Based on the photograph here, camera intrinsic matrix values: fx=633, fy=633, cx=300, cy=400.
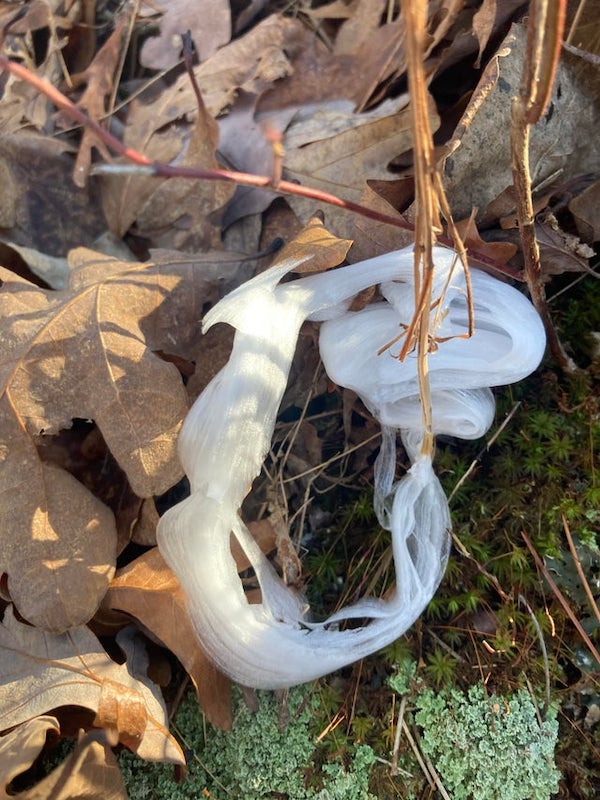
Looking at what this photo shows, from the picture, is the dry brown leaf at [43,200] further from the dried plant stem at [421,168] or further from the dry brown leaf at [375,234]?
the dried plant stem at [421,168]

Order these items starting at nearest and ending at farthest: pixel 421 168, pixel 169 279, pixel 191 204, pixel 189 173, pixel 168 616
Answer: pixel 421 168 → pixel 189 173 → pixel 168 616 → pixel 169 279 → pixel 191 204

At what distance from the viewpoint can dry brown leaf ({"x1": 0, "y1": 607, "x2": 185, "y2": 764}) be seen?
5.23 feet

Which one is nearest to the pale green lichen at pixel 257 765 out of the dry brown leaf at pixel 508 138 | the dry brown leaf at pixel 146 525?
the dry brown leaf at pixel 146 525

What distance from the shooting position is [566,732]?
161 cm

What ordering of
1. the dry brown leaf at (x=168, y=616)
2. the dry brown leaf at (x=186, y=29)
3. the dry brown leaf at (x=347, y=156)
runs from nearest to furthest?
the dry brown leaf at (x=168, y=616) < the dry brown leaf at (x=347, y=156) < the dry brown leaf at (x=186, y=29)

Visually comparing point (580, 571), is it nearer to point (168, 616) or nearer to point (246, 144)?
point (168, 616)

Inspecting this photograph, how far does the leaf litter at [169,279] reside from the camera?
5.31 feet

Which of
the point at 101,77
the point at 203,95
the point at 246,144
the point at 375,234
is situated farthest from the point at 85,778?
the point at 101,77

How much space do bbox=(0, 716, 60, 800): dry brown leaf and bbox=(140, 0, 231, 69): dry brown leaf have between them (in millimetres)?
2211

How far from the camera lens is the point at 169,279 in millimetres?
1822

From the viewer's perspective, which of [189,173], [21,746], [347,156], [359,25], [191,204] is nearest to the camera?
[189,173]

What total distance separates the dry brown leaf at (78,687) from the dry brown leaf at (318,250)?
112cm

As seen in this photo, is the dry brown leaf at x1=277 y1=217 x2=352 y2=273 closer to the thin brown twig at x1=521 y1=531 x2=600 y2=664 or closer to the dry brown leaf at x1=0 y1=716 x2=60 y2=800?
→ the thin brown twig at x1=521 y1=531 x2=600 y2=664

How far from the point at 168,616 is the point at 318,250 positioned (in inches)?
40.5
